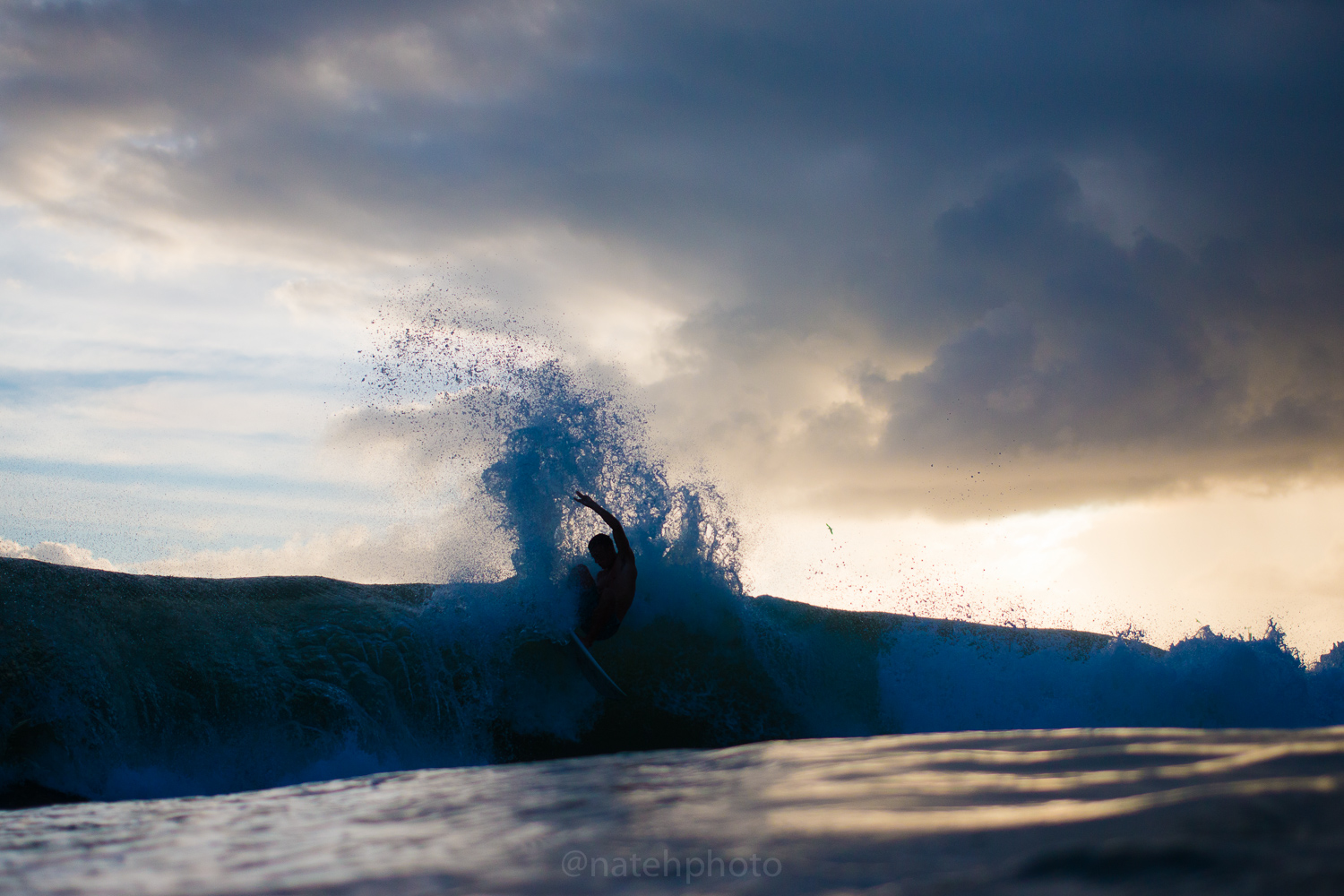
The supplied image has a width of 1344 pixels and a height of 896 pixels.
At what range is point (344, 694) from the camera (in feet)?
26.2

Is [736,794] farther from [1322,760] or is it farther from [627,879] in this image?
[1322,760]

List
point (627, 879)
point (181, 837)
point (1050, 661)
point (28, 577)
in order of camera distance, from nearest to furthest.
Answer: point (627, 879)
point (181, 837)
point (28, 577)
point (1050, 661)

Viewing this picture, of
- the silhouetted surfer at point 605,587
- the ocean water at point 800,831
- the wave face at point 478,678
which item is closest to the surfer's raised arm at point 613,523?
the silhouetted surfer at point 605,587

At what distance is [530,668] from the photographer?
8.80 meters

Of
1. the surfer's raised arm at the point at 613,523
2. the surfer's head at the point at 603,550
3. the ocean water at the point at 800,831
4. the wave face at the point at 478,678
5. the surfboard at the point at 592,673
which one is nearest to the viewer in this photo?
the ocean water at the point at 800,831

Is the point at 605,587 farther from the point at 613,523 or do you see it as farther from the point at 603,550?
the point at 613,523

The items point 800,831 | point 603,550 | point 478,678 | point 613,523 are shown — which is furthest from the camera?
point 603,550

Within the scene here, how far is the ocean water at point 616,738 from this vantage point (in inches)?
71.6

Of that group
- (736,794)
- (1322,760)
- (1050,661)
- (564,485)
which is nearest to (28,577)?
(564,485)

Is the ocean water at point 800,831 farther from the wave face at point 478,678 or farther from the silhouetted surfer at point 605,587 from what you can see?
the silhouetted surfer at point 605,587

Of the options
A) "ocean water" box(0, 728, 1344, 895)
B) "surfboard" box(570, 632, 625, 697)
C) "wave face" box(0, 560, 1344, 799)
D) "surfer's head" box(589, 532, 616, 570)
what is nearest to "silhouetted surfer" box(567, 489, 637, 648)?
"surfer's head" box(589, 532, 616, 570)

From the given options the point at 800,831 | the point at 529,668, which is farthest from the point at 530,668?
the point at 800,831

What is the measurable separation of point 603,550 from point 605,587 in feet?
1.30

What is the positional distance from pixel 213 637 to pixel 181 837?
6.17 metres
